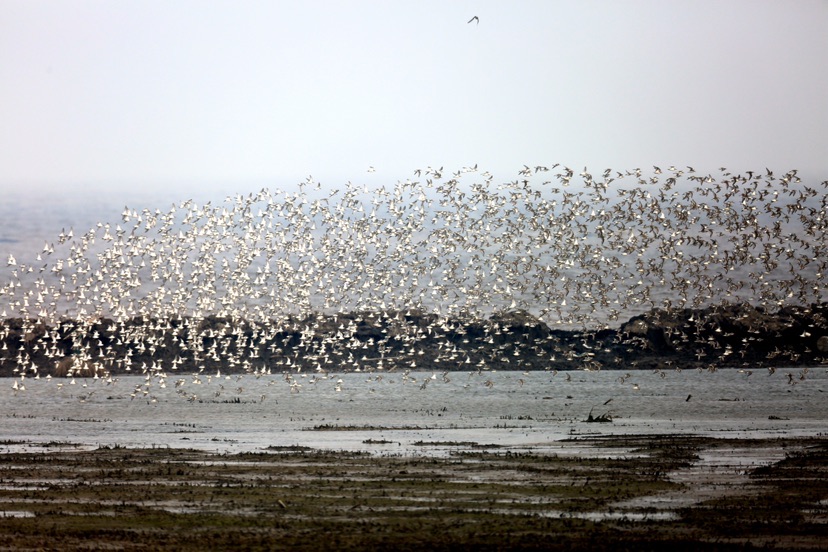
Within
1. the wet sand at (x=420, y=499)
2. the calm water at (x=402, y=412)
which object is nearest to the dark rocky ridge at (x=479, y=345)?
the calm water at (x=402, y=412)

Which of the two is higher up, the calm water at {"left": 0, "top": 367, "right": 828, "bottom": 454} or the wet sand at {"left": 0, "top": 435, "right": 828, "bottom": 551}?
the wet sand at {"left": 0, "top": 435, "right": 828, "bottom": 551}

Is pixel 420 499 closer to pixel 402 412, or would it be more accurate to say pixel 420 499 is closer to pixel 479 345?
pixel 402 412

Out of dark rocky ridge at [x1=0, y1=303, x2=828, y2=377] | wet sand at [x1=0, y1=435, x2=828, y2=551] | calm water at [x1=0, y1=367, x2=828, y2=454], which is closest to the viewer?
wet sand at [x1=0, y1=435, x2=828, y2=551]

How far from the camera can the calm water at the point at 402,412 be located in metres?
48.4

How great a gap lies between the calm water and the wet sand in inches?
198

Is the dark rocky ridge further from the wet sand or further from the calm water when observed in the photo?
the wet sand

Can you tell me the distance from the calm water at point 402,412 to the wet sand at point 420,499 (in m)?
5.04

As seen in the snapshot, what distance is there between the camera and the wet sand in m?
25.3

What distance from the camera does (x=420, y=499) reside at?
30.0 m

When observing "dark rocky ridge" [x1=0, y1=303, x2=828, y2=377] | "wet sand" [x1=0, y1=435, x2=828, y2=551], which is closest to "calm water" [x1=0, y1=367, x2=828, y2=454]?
"wet sand" [x1=0, y1=435, x2=828, y2=551]

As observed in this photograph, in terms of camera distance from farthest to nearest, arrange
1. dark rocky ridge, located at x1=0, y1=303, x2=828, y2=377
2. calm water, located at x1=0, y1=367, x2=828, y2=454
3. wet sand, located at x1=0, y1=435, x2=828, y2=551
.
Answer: dark rocky ridge, located at x1=0, y1=303, x2=828, y2=377, calm water, located at x1=0, y1=367, x2=828, y2=454, wet sand, located at x1=0, y1=435, x2=828, y2=551

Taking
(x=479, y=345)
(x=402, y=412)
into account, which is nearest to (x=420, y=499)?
(x=402, y=412)

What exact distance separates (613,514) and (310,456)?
14.0 m

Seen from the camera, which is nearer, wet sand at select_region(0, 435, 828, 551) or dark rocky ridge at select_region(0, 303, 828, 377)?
wet sand at select_region(0, 435, 828, 551)
